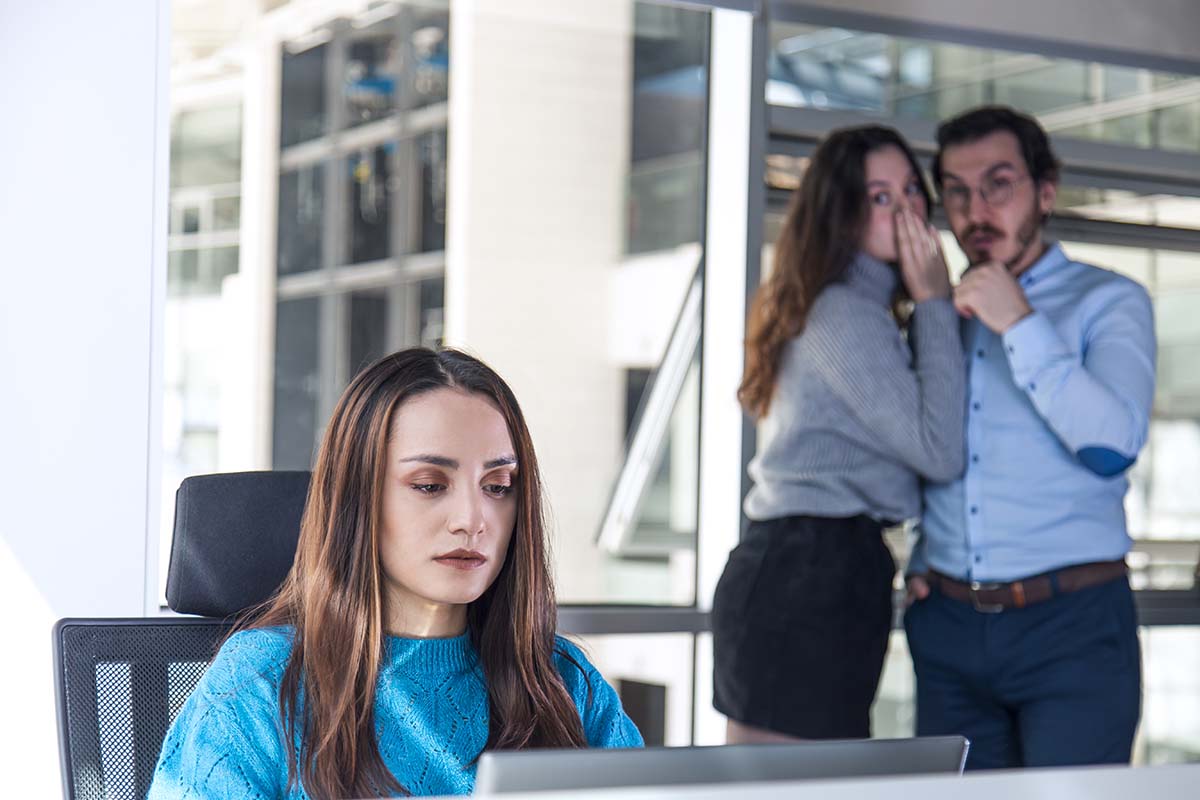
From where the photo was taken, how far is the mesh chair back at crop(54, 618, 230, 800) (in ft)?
5.40

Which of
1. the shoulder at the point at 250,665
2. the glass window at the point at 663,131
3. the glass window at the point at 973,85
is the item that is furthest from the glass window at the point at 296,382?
the shoulder at the point at 250,665

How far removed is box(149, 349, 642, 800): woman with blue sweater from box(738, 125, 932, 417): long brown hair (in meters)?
1.04

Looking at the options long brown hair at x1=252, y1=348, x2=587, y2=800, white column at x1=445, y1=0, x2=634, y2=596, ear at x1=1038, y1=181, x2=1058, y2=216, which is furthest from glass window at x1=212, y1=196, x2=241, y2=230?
long brown hair at x1=252, y1=348, x2=587, y2=800

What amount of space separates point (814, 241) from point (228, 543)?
1.28 meters

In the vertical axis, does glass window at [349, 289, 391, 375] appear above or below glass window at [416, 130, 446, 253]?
below

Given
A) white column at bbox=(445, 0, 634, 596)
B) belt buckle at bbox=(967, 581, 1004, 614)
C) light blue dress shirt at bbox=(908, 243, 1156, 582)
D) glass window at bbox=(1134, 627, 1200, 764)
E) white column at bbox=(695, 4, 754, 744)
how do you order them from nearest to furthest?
light blue dress shirt at bbox=(908, 243, 1156, 582) → belt buckle at bbox=(967, 581, 1004, 614) → white column at bbox=(695, 4, 754, 744) → glass window at bbox=(1134, 627, 1200, 764) → white column at bbox=(445, 0, 634, 596)

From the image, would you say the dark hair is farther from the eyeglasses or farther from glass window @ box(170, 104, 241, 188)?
glass window @ box(170, 104, 241, 188)

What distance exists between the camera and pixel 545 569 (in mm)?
1662

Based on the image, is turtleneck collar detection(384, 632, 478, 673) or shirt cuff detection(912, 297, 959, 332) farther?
shirt cuff detection(912, 297, 959, 332)

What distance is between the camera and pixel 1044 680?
2.41 metres

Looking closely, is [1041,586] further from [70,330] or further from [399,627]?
[70,330]

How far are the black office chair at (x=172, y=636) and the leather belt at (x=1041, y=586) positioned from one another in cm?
127

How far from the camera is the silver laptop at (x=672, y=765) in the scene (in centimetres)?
76

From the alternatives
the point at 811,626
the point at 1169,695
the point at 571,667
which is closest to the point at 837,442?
the point at 811,626
